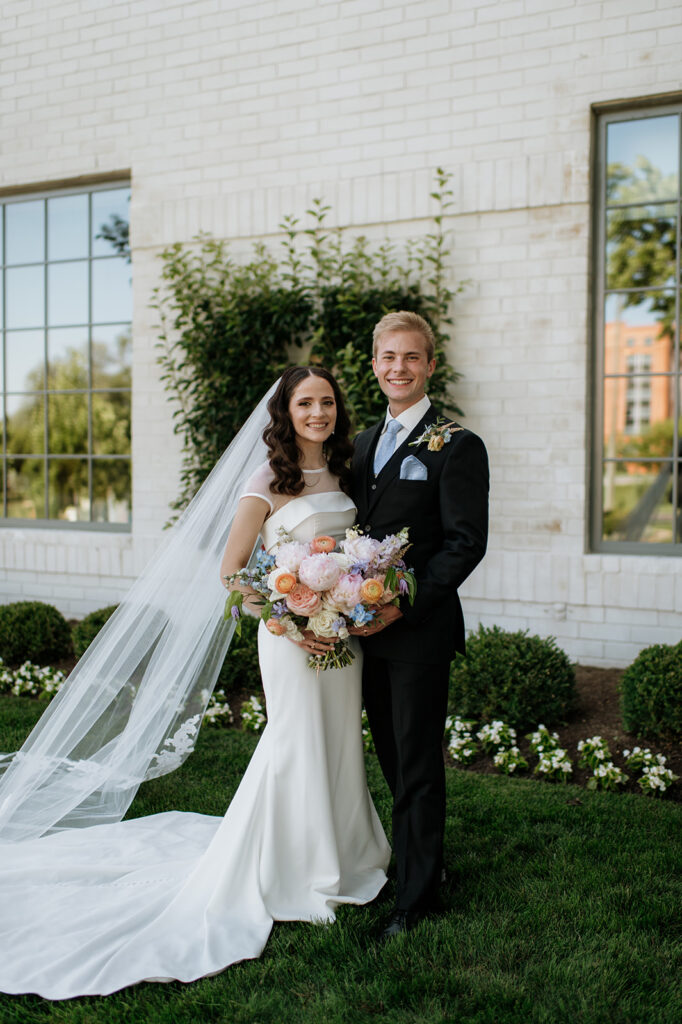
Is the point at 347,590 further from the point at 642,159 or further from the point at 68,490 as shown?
the point at 68,490

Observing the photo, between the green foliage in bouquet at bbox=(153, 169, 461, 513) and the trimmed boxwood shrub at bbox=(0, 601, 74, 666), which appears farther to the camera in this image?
the trimmed boxwood shrub at bbox=(0, 601, 74, 666)

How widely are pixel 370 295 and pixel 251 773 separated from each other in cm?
417

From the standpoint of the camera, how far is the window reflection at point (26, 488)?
336 inches

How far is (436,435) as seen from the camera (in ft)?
10.2

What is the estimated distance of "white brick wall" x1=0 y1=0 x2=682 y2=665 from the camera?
595 centimetres

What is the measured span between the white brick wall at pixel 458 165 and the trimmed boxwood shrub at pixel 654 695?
1099 mm

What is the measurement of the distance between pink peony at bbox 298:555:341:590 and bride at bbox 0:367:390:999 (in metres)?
0.28

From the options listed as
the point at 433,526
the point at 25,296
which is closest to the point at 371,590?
the point at 433,526

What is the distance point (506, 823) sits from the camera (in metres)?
3.92

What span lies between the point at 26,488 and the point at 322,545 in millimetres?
6409

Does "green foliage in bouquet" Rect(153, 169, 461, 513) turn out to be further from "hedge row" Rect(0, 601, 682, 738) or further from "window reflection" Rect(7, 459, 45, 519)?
"window reflection" Rect(7, 459, 45, 519)

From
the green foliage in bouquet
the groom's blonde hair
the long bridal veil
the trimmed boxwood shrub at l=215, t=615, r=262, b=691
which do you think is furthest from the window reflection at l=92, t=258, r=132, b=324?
the groom's blonde hair

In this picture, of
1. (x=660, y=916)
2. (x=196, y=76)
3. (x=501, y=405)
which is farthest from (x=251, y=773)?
(x=196, y=76)

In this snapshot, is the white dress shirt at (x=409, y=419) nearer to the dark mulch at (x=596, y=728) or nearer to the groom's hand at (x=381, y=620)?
the groom's hand at (x=381, y=620)
